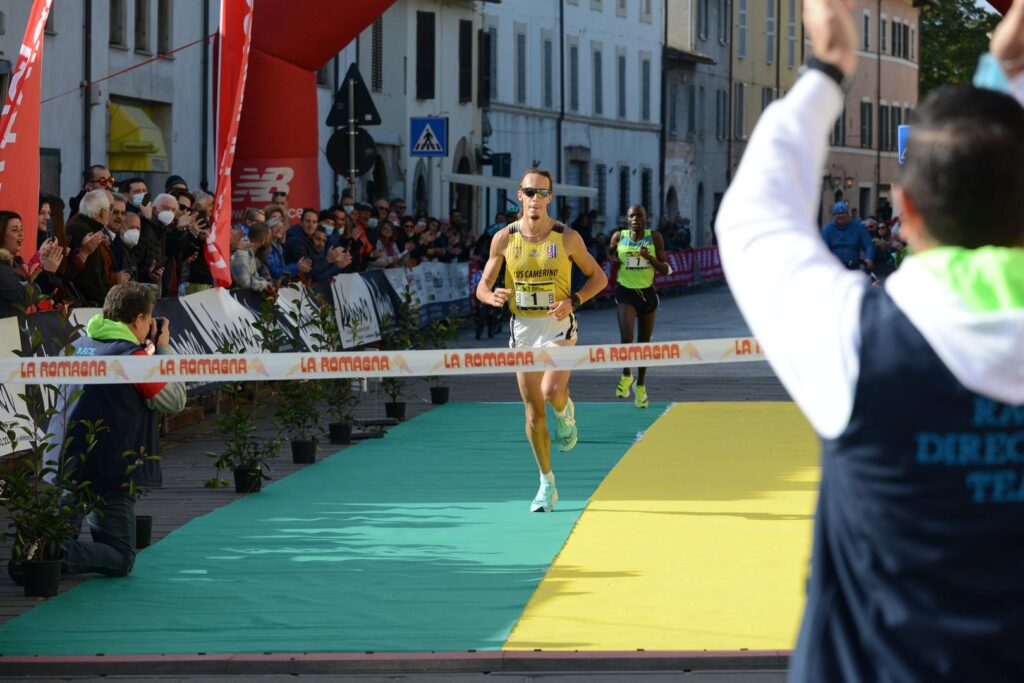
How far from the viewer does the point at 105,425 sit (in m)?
9.61

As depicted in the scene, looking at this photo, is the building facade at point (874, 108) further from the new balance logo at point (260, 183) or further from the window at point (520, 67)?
the new balance logo at point (260, 183)

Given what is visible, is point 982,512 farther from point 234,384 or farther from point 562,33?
point 562,33

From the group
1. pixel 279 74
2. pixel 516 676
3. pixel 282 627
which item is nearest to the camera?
pixel 516 676

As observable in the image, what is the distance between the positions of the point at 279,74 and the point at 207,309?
12.1 ft

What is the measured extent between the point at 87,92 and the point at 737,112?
52.6m

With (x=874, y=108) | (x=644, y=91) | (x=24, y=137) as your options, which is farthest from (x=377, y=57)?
(x=874, y=108)

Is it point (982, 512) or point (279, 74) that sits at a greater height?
point (279, 74)

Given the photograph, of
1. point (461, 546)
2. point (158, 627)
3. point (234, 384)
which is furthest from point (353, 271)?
point (158, 627)

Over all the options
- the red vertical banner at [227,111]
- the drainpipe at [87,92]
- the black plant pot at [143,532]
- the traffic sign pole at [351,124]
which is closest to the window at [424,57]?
the drainpipe at [87,92]

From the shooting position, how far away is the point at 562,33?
59.7 m

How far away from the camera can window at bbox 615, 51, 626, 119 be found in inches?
2603

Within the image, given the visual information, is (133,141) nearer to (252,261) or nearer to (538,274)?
(252,261)

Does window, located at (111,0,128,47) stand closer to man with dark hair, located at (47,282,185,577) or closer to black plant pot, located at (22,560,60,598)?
man with dark hair, located at (47,282,185,577)

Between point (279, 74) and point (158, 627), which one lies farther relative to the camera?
point (279, 74)
